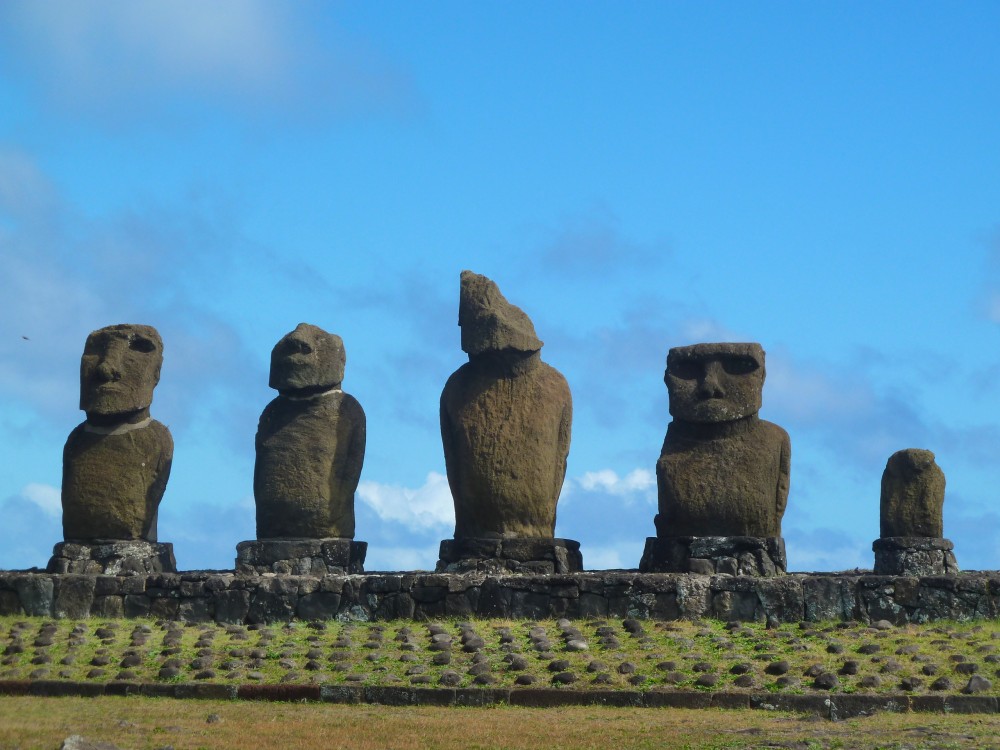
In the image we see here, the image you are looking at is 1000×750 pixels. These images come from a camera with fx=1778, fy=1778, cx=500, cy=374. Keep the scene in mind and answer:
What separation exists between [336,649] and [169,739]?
143 inches

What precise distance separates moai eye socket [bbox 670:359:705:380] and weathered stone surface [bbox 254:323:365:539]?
395cm

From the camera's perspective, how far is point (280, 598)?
19.6m

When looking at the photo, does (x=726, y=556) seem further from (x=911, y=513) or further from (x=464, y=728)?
(x=464, y=728)

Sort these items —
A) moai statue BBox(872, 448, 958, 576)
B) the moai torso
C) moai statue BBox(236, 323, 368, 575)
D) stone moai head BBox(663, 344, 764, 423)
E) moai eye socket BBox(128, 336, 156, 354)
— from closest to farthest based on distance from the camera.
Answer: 1. the moai torso
2. stone moai head BBox(663, 344, 764, 423)
3. moai statue BBox(236, 323, 368, 575)
4. moai statue BBox(872, 448, 958, 576)
5. moai eye socket BBox(128, 336, 156, 354)

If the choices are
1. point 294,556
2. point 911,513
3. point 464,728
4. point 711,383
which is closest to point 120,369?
point 294,556

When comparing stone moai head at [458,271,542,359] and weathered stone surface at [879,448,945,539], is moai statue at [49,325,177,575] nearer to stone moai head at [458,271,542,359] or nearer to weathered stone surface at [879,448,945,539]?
stone moai head at [458,271,542,359]

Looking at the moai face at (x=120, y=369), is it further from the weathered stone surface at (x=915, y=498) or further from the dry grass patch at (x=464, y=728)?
the weathered stone surface at (x=915, y=498)

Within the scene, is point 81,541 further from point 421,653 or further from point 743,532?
point 743,532

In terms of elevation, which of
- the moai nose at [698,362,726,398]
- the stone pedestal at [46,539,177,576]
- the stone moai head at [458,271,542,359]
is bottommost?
the stone pedestal at [46,539,177,576]

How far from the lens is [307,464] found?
70.6 ft

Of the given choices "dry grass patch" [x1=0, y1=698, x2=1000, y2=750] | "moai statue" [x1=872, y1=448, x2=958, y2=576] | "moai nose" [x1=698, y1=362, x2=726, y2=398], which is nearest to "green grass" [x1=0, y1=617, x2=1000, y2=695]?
"dry grass patch" [x1=0, y1=698, x2=1000, y2=750]

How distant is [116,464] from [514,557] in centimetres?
551

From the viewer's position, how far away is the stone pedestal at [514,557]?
2019 centimetres

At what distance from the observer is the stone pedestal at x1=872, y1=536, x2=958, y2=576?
2150cm
